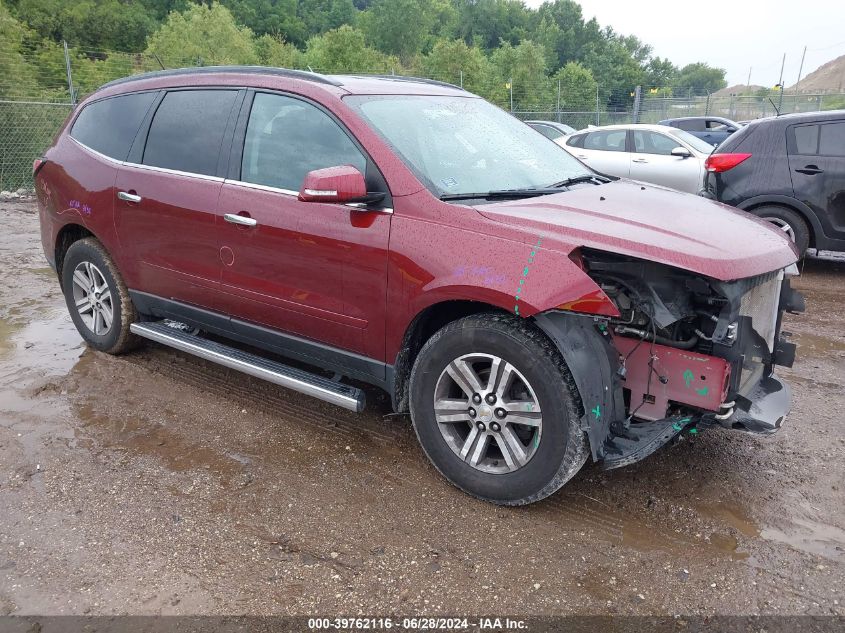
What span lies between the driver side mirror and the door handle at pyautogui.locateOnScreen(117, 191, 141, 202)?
1.68 m

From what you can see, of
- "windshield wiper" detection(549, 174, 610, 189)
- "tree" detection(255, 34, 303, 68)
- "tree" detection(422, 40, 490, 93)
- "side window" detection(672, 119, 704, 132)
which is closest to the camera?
"windshield wiper" detection(549, 174, 610, 189)

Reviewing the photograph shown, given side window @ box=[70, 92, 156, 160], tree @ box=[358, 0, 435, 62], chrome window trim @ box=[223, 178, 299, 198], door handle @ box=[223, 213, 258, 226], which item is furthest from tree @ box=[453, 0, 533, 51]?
door handle @ box=[223, 213, 258, 226]

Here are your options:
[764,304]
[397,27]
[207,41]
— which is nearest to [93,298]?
[764,304]

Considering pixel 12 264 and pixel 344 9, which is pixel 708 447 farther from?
pixel 344 9

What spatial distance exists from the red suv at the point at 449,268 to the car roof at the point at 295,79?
21mm

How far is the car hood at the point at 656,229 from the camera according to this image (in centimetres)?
262

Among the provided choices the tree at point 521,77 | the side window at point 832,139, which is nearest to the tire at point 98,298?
the side window at point 832,139

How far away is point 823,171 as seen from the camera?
6887 mm

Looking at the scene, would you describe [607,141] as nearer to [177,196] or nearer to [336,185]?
[177,196]

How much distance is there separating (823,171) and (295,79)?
5.84 metres

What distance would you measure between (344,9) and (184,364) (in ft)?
304

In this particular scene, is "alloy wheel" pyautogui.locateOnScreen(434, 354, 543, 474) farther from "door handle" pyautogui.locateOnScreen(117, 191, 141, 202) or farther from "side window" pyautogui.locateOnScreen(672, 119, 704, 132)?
"side window" pyautogui.locateOnScreen(672, 119, 704, 132)

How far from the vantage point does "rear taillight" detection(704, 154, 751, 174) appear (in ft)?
24.0

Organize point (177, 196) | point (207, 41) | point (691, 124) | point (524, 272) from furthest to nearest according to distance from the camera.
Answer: point (207, 41) → point (691, 124) → point (177, 196) → point (524, 272)
